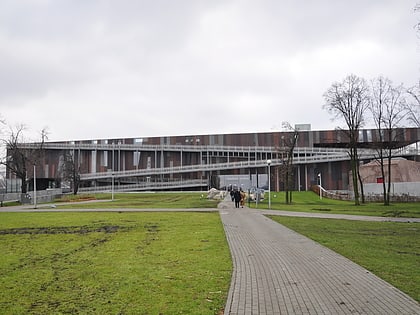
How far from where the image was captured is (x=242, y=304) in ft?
21.0

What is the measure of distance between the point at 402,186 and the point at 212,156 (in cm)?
4015

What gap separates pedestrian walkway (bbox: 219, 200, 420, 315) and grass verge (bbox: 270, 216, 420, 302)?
1.22 ft

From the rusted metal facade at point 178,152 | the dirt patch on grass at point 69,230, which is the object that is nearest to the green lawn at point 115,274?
the dirt patch on grass at point 69,230

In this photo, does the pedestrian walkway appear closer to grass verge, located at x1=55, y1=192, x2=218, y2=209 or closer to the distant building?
grass verge, located at x1=55, y1=192, x2=218, y2=209

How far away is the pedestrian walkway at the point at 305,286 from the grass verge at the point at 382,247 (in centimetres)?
37

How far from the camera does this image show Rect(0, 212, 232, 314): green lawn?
632cm

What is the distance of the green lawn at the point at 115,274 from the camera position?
632 cm

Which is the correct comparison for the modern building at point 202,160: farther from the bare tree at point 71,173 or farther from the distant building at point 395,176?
the distant building at point 395,176

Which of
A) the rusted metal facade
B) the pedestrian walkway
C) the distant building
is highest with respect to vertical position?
the rusted metal facade

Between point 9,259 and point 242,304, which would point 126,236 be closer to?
point 9,259

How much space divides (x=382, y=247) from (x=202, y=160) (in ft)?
224

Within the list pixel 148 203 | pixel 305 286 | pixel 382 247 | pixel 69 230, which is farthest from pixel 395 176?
pixel 305 286

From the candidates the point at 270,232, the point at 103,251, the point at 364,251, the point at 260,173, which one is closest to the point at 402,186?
the point at 260,173

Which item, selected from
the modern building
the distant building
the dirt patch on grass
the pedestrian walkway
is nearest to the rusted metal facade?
the modern building
